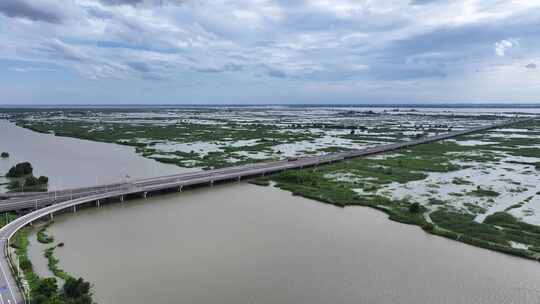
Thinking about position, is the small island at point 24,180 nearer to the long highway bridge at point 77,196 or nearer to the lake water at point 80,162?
the lake water at point 80,162

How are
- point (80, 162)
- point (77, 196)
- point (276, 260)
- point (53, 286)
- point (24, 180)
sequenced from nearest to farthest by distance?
point (53, 286) → point (276, 260) → point (77, 196) → point (24, 180) → point (80, 162)

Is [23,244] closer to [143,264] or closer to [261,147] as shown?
[143,264]

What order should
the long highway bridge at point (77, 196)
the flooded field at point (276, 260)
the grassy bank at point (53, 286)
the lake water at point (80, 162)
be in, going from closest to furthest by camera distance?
the grassy bank at point (53, 286) < the long highway bridge at point (77, 196) < the flooded field at point (276, 260) < the lake water at point (80, 162)

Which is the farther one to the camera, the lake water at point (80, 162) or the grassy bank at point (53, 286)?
the lake water at point (80, 162)

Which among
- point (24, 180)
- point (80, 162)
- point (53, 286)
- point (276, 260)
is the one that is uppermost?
point (80, 162)

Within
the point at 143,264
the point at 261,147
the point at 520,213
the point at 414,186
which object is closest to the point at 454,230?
the point at 520,213

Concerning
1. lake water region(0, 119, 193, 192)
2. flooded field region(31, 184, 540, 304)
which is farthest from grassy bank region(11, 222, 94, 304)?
lake water region(0, 119, 193, 192)

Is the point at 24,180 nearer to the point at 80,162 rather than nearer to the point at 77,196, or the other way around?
the point at 80,162

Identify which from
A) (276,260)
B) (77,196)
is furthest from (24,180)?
(276,260)

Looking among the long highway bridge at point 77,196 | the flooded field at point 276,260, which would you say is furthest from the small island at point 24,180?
the flooded field at point 276,260
